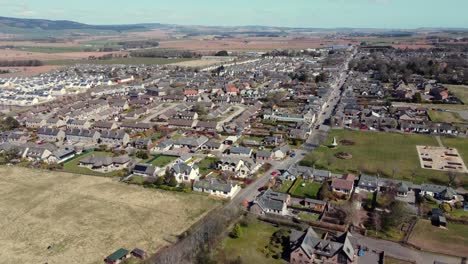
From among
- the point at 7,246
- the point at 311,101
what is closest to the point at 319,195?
the point at 7,246

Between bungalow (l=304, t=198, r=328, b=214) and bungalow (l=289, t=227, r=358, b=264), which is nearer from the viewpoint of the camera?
bungalow (l=289, t=227, r=358, b=264)

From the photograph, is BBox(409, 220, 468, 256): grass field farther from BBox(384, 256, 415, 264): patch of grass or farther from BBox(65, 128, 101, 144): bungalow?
BBox(65, 128, 101, 144): bungalow

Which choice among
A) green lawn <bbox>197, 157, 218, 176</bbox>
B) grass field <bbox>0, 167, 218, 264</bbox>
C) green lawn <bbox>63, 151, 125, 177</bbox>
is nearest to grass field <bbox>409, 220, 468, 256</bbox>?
grass field <bbox>0, 167, 218, 264</bbox>

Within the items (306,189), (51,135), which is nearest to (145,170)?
(306,189)

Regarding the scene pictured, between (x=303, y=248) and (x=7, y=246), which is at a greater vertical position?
(x=303, y=248)

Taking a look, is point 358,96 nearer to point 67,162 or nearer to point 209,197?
point 209,197
